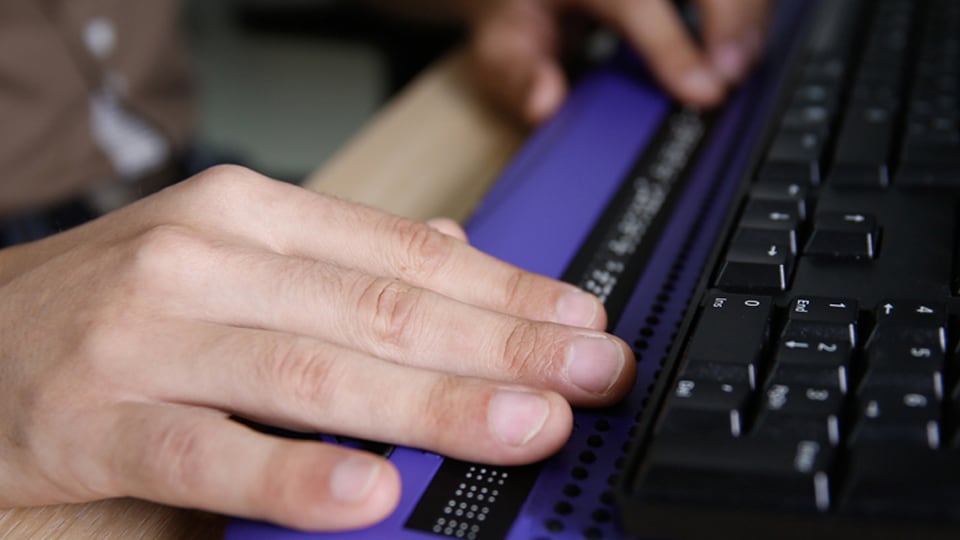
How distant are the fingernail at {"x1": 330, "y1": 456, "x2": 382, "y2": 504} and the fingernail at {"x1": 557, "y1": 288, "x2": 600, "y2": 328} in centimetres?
13

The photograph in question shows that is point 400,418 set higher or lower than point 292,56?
lower

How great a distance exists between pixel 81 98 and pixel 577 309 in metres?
0.68

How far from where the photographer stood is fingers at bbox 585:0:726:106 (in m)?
0.67

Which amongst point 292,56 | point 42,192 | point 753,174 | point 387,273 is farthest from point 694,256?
point 292,56

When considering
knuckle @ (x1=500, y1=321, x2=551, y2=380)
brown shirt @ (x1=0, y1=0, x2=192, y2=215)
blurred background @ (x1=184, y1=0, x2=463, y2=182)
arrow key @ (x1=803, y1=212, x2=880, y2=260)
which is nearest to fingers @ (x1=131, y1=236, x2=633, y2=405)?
knuckle @ (x1=500, y1=321, x2=551, y2=380)

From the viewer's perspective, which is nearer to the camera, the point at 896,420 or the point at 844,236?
the point at 896,420

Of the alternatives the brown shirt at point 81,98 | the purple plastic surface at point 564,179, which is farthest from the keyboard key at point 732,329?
the brown shirt at point 81,98

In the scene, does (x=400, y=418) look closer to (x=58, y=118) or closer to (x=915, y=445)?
(x=915, y=445)

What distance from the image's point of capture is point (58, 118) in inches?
35.3

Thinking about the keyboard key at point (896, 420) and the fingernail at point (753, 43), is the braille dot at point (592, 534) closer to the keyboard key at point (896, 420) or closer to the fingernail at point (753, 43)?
the keyboard key at point (896, 420)

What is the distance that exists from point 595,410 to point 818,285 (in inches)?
4.3

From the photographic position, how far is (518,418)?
345mm

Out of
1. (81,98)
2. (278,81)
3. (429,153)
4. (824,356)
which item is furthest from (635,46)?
(278,81)

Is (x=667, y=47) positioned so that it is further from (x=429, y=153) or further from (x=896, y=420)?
(x=896, y=420)
